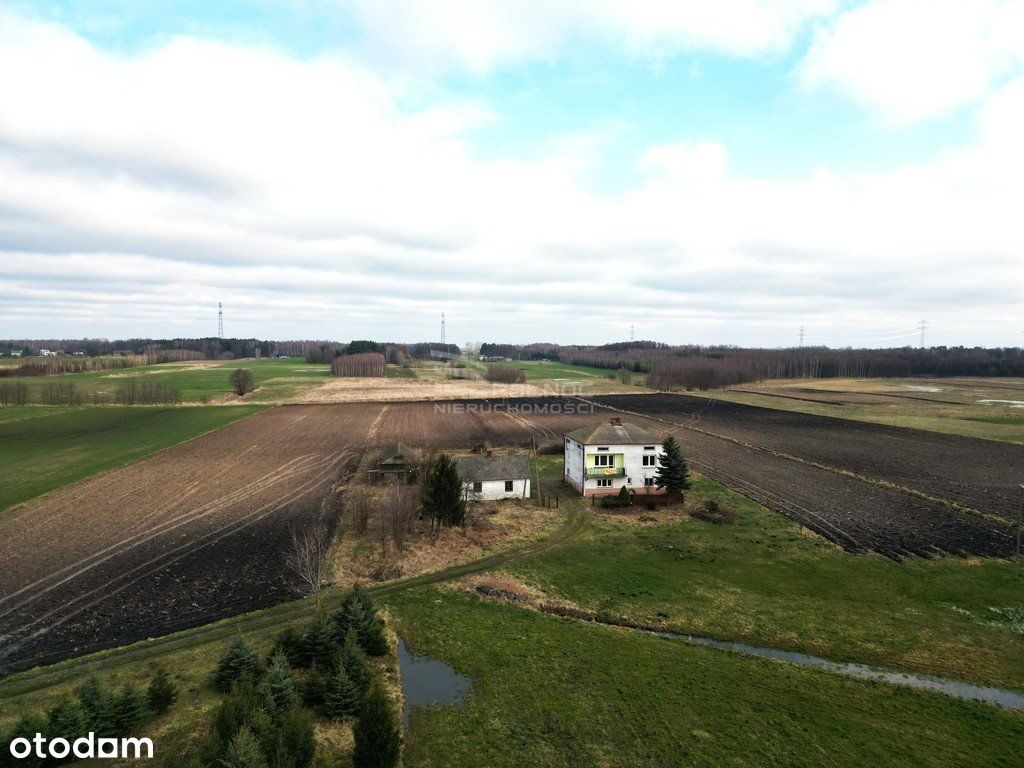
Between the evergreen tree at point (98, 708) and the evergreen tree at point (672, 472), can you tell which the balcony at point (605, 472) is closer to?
the evergreen tree at point (672, 472)

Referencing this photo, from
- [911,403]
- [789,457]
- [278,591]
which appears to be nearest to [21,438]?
[278,591]

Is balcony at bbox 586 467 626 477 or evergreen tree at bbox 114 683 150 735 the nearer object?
evergreen tree at bbox 114 683 150 735

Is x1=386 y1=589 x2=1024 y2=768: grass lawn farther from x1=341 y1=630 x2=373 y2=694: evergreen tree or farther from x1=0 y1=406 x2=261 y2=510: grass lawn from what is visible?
x1=0 y1=406 x2=261 y2=510: grass lawn

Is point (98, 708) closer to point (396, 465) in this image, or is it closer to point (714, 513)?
→ point (396, 465)

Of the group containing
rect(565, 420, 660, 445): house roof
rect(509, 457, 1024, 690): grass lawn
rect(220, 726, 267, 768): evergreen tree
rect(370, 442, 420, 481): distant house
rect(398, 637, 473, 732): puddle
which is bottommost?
rect(398, 637, 473, 732): puddle

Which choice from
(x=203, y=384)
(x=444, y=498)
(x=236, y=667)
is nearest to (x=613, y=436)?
(x=444, y=498)

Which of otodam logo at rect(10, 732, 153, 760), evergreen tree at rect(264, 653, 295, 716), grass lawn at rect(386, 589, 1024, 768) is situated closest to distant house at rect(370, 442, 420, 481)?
grass lawn at rect(386, 589, 1024, 768)

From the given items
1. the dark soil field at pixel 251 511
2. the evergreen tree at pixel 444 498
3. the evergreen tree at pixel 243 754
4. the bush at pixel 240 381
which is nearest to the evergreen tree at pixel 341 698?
the evergreen tree at pixel 243 754
